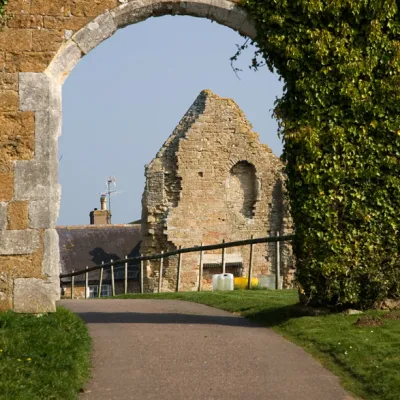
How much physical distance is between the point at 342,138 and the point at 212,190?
15.6 m

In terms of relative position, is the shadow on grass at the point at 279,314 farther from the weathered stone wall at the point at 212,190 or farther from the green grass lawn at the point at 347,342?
the weathered stone wall at the point at 212,190

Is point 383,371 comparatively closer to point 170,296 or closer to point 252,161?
point 170,296

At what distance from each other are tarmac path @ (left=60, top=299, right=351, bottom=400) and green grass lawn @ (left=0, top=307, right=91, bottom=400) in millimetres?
175

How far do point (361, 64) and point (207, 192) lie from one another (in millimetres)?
15469

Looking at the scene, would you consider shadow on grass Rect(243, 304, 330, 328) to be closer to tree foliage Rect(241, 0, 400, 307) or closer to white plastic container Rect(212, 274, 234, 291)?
tree foliage Rect(241, 0, 400, 307)

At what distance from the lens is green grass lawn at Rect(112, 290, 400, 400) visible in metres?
6.81

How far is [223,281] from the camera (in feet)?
54.2

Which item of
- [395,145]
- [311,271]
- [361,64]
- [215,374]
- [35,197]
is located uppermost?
[361,64]

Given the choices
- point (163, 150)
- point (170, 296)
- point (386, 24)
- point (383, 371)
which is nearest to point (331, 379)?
point (383, 371)

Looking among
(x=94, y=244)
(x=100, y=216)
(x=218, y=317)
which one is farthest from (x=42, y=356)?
(x=100, y=216)

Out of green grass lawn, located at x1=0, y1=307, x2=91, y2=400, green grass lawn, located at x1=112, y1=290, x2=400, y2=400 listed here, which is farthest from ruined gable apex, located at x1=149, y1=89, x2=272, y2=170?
green grass lawn, located at x1=0, y1=307, x2=91, y2=400

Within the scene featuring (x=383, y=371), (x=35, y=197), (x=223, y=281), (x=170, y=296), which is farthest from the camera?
(x=223, y=281)

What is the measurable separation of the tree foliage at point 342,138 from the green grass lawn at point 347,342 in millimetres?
527

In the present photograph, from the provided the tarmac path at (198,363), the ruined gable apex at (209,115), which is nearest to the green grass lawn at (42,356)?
the tarmac path at (198,363)
